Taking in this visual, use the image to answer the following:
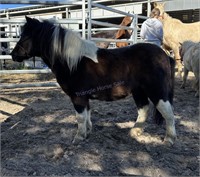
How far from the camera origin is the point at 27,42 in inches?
141

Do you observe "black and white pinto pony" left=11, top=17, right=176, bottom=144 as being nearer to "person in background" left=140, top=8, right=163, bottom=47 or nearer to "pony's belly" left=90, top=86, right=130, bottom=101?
"pony's belly" left=90, top=86, right=130, bottom=101

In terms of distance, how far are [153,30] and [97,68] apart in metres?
2.75

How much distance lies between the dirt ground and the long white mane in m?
1.00

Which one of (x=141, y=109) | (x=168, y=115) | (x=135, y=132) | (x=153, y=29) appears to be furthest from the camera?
(x=153, y=29)

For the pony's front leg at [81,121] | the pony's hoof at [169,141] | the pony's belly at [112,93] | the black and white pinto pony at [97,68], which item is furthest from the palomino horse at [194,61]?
the pony's front leg at [81,121]

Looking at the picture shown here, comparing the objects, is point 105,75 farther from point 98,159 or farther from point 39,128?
point 39,128

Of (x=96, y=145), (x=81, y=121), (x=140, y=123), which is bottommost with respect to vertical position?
(x=96, y=145)

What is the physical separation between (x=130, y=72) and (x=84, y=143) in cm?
104

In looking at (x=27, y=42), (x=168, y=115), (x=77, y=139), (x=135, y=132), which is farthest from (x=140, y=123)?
(x=27, y=42)

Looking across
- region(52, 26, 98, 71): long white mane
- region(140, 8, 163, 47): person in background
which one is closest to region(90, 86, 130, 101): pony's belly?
region(52, 26, 98, 71): long white mane

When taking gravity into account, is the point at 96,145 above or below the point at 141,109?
below

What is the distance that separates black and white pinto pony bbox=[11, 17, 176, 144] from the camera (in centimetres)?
338

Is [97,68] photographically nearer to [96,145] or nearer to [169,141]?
[96,145]

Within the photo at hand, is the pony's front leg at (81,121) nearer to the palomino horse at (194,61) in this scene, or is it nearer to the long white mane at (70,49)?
the long white mane at (70,49)
